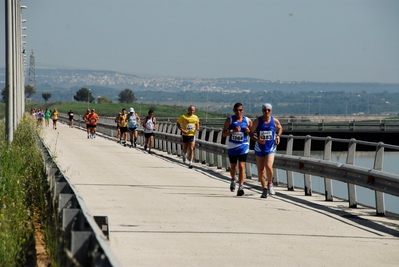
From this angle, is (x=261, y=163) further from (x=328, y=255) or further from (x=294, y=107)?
A: (x=294, y=107)

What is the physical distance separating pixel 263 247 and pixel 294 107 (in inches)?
7448

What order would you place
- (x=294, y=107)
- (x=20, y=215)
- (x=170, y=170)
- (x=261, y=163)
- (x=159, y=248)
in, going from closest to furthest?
(x=20, y=215)
(x=159, y=248)
(x=261, y=163)
(x=170, y=170)
(x=294, y=107)

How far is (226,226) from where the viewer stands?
13.8 metres

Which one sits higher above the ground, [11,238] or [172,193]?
[11,238]

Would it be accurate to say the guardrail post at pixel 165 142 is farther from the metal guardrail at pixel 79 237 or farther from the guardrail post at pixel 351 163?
the metal guardrail at pixel 79 237

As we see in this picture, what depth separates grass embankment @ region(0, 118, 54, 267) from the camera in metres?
8.73

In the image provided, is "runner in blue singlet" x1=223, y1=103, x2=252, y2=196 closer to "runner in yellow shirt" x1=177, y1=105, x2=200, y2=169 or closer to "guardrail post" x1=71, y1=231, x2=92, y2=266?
"runner in yellow shirt" x1=177, y1=105, x2=200, y2=169

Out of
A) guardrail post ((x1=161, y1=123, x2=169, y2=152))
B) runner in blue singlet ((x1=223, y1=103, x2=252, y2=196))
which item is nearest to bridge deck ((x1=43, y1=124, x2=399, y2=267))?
runner in blue singlet ((x1=223, y1=103, x2=252, y2=196))

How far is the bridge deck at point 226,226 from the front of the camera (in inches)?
430

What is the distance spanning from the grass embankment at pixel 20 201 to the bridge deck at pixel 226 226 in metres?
1.01

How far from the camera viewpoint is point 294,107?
19988 centimetres

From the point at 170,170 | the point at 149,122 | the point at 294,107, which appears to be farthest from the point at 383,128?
the point at 294,107

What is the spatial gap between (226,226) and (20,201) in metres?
3.52

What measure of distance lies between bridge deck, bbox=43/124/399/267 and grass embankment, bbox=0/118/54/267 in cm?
101
